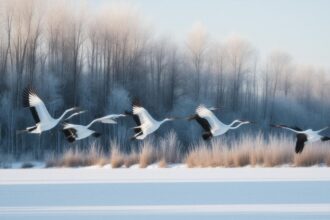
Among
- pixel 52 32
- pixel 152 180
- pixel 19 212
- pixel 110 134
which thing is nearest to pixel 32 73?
pixel 52 32

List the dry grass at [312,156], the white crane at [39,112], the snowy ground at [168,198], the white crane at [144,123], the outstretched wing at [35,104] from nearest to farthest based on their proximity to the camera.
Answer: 1. the snowy ground at [168,198]
2. the white crane at [144,123]
3. the white crane at [39,112]
4. the outstretched wing at [35,104]
5. the dry grass at [312,156]

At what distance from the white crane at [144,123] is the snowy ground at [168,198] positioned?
1.41 metres

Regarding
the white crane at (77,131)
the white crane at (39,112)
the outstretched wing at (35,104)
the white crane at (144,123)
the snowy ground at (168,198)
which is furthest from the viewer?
the outstretched wing at (35,104)

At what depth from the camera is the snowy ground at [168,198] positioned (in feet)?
18.8

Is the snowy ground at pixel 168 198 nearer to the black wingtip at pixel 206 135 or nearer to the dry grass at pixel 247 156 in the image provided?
the black wingtip at pixel 206 135

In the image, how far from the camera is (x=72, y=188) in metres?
8.30

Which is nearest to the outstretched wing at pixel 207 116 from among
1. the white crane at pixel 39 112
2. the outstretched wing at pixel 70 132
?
the outstretched wing at pixel 70 132

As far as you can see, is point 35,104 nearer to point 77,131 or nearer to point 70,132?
point 70,132

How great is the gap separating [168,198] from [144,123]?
441cm

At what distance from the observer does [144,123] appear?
11.3 metres

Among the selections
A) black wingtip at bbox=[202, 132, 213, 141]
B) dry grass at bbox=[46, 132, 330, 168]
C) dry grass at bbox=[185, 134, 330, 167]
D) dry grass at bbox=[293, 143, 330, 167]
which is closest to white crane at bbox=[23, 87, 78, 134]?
black wingtip at bbox=[202, 132, 213, 141]

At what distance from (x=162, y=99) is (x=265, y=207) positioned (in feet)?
77.4

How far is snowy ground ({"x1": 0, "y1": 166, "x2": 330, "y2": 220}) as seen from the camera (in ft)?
18.8

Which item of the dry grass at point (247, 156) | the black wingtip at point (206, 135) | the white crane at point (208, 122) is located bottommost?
the dry grass at point (247, 156)
